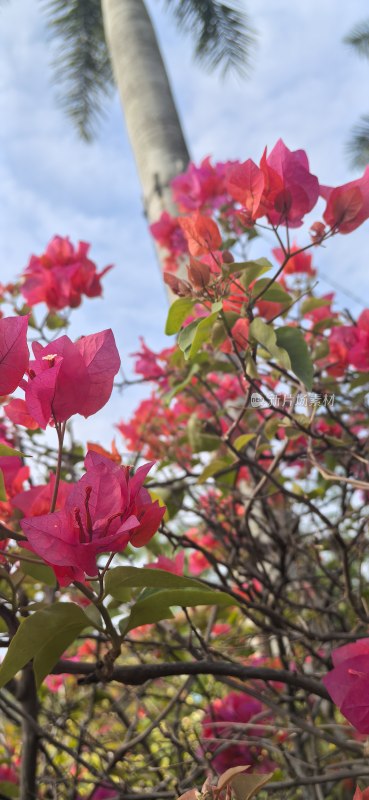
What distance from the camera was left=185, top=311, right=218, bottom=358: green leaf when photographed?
775 millimetres

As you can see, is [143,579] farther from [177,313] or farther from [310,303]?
[310,303]

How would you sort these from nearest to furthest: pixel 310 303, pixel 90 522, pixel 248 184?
pixel 90 522
pixel 248 184
pixel 310 303

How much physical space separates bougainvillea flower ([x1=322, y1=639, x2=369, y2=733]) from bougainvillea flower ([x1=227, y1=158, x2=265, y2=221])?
1.69 ft

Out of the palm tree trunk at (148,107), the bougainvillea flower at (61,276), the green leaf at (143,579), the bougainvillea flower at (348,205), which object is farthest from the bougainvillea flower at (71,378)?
the palm tree trunk at (148,107)

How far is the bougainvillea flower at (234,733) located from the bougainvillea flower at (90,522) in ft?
2.49

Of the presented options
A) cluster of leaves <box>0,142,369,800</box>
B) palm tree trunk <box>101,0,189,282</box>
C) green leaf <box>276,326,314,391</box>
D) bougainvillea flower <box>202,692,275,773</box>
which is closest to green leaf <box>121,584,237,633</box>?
cluster of leaves <box>0,142,369,800</box>

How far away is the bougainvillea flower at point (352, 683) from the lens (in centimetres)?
59

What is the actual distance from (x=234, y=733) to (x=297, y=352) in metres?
0.79

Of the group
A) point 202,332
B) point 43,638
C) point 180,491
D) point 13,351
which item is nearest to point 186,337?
point 202,332

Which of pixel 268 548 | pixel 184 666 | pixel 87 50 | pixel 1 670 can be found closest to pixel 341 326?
pixel 268 548

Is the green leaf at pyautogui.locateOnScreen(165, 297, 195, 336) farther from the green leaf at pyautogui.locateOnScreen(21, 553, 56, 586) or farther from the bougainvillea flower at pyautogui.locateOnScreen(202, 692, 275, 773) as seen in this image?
the bougainvillea flower at pyautogui.locateOnScreen(202, 692, 275, 773)

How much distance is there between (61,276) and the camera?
4.42ft

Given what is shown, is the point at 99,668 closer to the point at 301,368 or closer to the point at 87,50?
the point at 301,368

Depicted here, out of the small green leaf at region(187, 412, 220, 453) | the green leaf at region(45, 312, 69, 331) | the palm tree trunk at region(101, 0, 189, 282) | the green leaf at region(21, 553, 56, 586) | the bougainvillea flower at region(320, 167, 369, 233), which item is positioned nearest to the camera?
the green leaf at region(21, 553, 56, 586)
